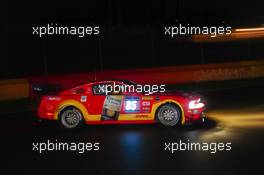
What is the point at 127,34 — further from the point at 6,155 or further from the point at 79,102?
the point at 6,155

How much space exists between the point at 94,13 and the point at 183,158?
41.5m

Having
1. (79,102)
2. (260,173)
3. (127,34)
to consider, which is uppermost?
(127,34)

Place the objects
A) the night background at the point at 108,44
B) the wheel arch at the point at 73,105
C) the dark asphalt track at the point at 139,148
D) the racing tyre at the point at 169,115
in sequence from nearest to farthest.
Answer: the dark asphalt track at the point at 139,148, the racing tyre at the point at 169,115, the wheel arch at the point at 73,105, the night background at the point at 108,44

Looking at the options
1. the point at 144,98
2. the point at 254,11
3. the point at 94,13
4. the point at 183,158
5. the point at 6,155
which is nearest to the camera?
the point at 183,158

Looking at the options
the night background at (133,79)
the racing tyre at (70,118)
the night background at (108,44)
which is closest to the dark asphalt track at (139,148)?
the night background at (133,79)

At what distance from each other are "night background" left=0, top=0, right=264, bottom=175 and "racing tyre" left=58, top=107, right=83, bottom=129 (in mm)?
274

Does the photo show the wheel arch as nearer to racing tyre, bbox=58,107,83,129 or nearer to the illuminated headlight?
racing tyre, bbox=58,107,83,129

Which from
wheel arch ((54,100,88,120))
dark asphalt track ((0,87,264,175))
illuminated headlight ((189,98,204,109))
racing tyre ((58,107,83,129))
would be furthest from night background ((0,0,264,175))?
illuminated headlight ((189,98,204,109))

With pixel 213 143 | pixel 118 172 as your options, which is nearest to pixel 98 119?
pixel 213 143

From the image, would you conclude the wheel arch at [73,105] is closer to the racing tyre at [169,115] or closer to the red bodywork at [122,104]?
the red bodywork at [122,104]

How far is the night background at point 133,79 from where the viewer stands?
9.55m

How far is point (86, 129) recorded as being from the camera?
13.7m

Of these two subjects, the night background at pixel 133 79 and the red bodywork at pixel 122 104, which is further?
the red bodywork at pixel 122 104

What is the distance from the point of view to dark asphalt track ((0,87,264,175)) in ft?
29.1
